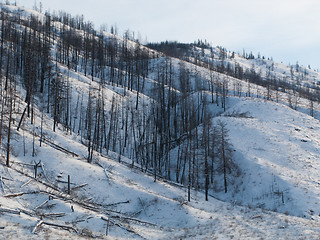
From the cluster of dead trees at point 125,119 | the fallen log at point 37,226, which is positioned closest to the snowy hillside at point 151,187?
the fallen log at point 37,226

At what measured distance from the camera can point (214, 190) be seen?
35.9 meters

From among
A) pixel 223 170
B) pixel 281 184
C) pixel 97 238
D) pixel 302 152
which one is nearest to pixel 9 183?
pixel 97 238

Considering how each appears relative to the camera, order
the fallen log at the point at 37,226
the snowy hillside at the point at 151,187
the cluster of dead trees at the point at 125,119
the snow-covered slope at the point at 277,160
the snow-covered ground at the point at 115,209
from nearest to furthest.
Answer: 1. the fallen log at the point at 37,226
2. the snow-covered ground at the point at 115,209
3. the snowy hillside at the point at 151,187
4. the snow-covered slope at the point at 277,160
5. the cluster of dead trees at the point at 125,119

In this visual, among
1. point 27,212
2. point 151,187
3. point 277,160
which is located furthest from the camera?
point 277,160

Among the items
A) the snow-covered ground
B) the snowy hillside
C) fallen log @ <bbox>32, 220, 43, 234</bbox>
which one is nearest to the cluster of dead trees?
the snowy hillside

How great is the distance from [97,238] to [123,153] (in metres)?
30.2

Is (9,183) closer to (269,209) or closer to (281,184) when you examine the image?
(269,209)

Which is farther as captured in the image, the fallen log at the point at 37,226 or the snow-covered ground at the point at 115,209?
the snow-covered ground at the point at 115,209

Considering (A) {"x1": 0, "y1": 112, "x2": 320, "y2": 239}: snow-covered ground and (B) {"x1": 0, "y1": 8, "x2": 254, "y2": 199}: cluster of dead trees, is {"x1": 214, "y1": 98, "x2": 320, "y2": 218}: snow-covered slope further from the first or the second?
(B) {"x1": 0, "y1": 8, "x2": 254, "y2": 199}: cluster of dead trees

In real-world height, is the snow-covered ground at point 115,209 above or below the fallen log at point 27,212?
below

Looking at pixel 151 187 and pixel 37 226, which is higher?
pixel 37 226

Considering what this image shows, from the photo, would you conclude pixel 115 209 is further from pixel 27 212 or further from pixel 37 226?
pixel 37 226

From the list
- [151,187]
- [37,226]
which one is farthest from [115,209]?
[37,226]

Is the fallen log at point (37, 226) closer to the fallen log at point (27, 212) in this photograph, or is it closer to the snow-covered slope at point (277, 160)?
the fallen log at point (27, 212)
